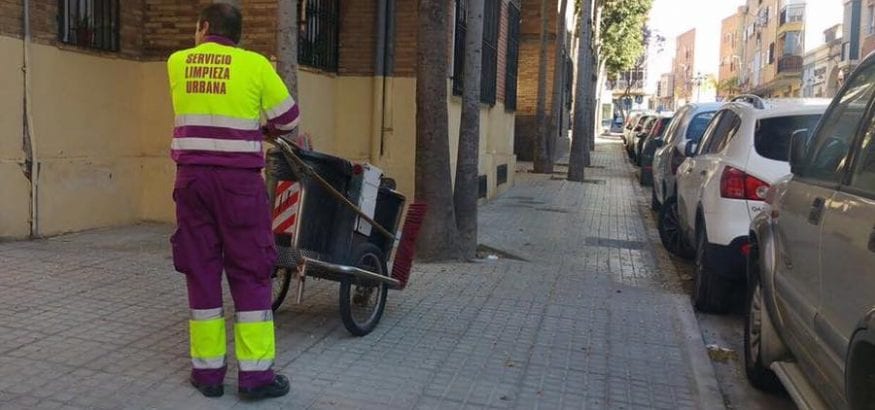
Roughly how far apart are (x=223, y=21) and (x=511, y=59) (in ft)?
46.7

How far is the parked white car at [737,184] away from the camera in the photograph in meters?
6.50

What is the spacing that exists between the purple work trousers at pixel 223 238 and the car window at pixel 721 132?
4483 mm

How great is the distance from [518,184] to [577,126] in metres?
2.59

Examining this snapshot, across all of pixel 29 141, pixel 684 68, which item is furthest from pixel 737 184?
pixel 684 68

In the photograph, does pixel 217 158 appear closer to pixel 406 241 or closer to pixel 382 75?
pixel 406 241

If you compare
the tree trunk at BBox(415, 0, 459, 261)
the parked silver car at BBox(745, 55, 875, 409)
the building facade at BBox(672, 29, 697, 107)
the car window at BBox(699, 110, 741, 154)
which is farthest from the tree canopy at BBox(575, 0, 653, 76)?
the building facade at BBox(672, 29, 697, 107)

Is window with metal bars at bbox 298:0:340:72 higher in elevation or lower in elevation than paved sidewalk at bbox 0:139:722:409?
higher

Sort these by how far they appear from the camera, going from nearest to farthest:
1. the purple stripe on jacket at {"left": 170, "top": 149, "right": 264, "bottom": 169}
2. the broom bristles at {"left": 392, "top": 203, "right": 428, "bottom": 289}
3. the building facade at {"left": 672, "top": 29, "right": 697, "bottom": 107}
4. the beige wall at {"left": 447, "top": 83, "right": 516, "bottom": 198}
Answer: the purple stripe on jacket at {"left": 170, "top": 149, "right": 264, "bottom": 169} → the broom bristles at {"left": 392, "top": 203, "right": 428, "bottom": 289} → the beige wall at {"left": 447, "top": 83, "right": 516, "bottom": 198} → the building facade at {"left": 672, "top": 29, "right": 697, "bottom": 107}

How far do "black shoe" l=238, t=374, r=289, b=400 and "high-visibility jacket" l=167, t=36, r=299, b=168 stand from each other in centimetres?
111

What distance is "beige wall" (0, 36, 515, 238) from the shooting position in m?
8.00

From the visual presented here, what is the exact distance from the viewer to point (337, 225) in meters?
5.21

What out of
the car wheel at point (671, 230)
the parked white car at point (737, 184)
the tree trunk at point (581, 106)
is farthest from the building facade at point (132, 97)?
the tree trunk at point (581, 106)

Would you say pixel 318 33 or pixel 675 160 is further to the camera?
pixel 675 160

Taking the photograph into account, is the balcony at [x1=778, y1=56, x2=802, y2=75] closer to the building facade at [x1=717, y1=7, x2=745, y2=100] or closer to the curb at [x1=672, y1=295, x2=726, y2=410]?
the building facade at [x1=717, y1=7, x2=745, y2=100]
